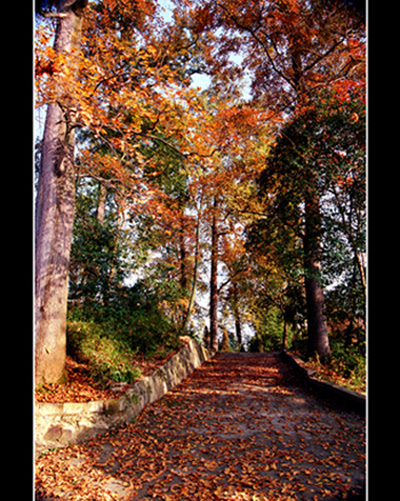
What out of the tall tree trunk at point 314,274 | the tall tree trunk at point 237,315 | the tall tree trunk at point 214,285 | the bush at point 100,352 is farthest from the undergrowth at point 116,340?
the tall tree trunk at point 237,315

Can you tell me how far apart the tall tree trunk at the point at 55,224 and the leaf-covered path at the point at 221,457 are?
57.7 inches

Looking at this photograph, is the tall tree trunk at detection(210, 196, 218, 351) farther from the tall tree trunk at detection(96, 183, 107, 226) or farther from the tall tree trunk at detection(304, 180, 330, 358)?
the tall tree trunk at detection(304, 180, 330, 358)

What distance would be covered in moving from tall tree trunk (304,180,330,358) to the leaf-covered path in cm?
219

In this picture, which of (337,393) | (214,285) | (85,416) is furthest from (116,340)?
(214,285)

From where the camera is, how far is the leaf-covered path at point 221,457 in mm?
2613

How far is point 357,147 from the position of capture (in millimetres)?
5730

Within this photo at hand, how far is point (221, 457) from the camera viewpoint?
330 centimetres

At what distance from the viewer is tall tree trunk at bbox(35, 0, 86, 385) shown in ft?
14.4

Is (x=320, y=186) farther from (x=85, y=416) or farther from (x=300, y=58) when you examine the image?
(x=85, y=416)

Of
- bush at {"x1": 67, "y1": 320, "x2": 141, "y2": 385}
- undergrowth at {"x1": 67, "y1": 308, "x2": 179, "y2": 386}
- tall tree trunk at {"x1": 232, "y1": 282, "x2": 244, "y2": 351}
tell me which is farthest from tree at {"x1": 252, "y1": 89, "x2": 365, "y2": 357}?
tall tree trunk at {"x1": 232, "y1": 282, "x2": 244, "y2": 351}
